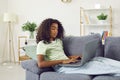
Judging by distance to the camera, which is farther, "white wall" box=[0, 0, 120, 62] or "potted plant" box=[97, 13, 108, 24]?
"white wall" box=[0, 0, 120, 62]

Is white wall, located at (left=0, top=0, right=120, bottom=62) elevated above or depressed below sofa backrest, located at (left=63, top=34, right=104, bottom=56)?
above

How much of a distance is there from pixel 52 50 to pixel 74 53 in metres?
0.31

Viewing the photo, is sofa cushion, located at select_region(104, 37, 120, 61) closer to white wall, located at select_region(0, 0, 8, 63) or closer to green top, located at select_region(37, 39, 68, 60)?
green top, located at select_region(37, 39, 68, 60)

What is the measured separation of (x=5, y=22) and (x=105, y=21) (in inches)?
99.1

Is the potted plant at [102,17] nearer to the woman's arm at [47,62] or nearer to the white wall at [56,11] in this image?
the white wall at [56,11]

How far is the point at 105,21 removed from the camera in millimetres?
5156

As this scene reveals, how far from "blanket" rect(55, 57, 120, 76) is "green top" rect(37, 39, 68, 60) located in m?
0.18

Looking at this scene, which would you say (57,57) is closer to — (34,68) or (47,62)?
(47,62)

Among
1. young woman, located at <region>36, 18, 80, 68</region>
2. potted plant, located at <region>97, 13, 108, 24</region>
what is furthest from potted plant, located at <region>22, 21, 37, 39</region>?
young woman, located at <region>36, 18, 80, 68</region>

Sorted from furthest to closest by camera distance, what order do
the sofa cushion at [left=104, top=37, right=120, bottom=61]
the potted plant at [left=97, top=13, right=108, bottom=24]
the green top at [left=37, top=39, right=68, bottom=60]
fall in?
the potted plant at [left=97, top=13, right=108, bottom=24] < the sofa cushion at [left=104, top=37, right=120, bottom=61] < the green top at [left=37, top=39, right=68, bottom=60]

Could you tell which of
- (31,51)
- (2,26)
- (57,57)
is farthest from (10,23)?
(57,57)

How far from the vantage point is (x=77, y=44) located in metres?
2.82

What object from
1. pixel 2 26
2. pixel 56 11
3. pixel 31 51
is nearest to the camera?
pixel 31 51

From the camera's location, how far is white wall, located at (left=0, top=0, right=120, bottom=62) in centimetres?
530
